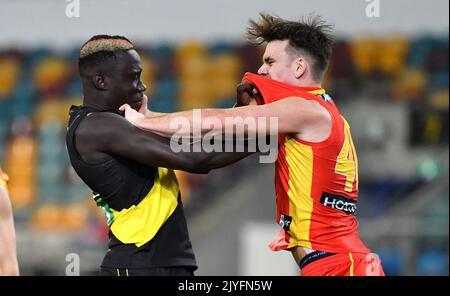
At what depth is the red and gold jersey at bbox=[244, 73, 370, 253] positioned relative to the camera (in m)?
4.29

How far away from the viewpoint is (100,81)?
451 cm

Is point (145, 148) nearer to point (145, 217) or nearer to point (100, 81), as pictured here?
point (145, 217)

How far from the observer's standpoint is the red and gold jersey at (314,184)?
4293 mm

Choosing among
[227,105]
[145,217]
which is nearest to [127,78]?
[145,217]

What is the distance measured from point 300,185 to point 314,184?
0.08 metres

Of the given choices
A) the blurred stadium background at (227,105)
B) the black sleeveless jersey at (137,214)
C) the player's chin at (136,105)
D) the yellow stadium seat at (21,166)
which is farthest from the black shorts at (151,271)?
the yellow stadium seat at (21,166)

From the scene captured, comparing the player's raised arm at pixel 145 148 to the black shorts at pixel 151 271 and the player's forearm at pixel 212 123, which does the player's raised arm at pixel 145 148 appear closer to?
the player's forearm at pixel 212 123

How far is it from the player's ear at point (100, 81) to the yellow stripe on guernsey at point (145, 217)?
615 millimetres

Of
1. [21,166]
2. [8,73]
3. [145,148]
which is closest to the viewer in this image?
[145,148]

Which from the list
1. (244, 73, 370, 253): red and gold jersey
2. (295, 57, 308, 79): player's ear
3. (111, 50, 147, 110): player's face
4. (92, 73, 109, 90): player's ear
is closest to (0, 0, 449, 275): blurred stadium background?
(295, 57, 308, 79): player's ear

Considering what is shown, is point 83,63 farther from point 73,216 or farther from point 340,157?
point 73,216

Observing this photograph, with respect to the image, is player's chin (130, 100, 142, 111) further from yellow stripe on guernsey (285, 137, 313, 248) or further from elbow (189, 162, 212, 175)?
yellow stripe on guernsey (285, 137, 313, 248)

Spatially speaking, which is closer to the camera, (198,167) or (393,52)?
(198,167)

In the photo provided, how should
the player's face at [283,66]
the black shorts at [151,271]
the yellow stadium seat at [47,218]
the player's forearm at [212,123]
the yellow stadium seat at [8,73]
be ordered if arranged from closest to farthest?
the player's forearm at [212,123], the black shorts at [151,271], the player's face at [283,66], the yellow stadium seat at [47,218], the yellow stadium seat at [8,73]
